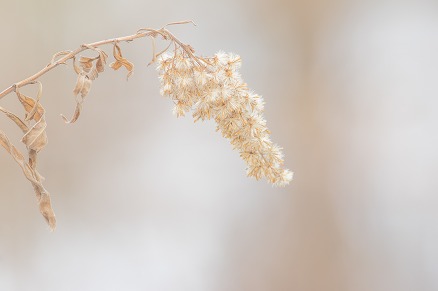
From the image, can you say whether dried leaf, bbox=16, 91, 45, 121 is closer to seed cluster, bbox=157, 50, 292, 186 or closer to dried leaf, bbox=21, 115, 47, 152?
dried leaf, bbox=21, 115, 47, 152

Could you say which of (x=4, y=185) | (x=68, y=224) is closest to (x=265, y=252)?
(x=68, y=224)

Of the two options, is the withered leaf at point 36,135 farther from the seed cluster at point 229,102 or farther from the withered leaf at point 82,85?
the seed cluster at point 229,102

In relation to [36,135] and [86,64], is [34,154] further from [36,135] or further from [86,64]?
[86,64]

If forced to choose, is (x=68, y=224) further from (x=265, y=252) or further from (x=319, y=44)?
(x=319, y=44)

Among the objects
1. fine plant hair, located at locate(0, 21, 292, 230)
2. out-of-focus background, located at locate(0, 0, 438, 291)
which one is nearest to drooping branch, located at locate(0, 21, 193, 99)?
fine plant hair, located at locate(0, 21, 292, 230)

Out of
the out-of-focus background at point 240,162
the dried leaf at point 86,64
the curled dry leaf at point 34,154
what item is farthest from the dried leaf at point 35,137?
the out-of-focus background at point 240,162

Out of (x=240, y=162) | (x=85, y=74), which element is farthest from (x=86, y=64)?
(x=240, y=162)
